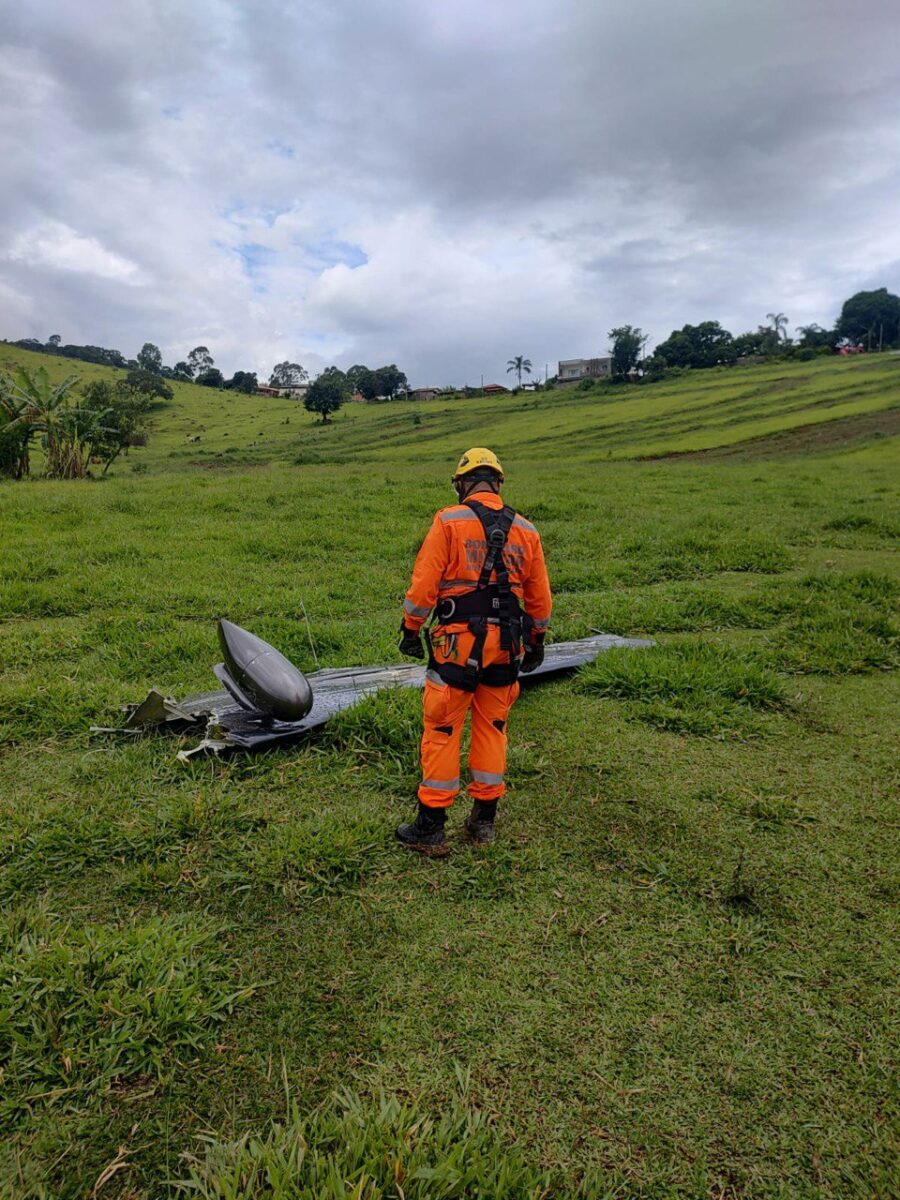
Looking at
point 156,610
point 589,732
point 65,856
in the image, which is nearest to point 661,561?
point 589,732

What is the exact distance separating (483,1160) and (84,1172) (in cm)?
126

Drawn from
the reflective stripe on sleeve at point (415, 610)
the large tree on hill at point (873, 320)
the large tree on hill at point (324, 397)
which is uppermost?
the large tree on hill at point (873, 320)

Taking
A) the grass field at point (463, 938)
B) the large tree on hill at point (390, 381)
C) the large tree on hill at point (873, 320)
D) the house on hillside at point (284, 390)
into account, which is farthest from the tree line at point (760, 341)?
the grass field at point (463, 938)

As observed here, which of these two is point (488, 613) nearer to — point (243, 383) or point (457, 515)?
point (457, 515)

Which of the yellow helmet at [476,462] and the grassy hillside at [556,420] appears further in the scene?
the grassy hillside at [556,420]

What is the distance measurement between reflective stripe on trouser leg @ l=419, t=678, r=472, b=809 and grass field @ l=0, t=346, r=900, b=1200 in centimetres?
36

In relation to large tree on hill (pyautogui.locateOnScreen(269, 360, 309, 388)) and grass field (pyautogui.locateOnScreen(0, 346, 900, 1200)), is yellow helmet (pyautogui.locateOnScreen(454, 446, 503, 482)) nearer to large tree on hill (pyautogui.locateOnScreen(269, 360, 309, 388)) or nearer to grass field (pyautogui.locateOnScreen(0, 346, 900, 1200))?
grass field (pyautogui.locateOnScreen(0, 346, 900, 1200))

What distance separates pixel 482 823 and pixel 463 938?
778mm

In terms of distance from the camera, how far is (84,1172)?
2041 millimetres

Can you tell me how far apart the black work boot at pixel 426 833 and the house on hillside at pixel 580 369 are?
10814cm

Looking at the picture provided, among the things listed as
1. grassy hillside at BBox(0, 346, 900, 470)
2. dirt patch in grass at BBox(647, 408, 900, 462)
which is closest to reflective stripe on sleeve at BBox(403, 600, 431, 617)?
dirt patch in grass at BBox(647, 408, 900, 462)

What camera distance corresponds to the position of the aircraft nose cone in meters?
4.34

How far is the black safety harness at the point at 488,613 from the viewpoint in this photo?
3.52 m

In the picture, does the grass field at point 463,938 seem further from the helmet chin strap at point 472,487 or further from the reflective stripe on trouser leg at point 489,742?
the helmet chin strap at point 472,487
